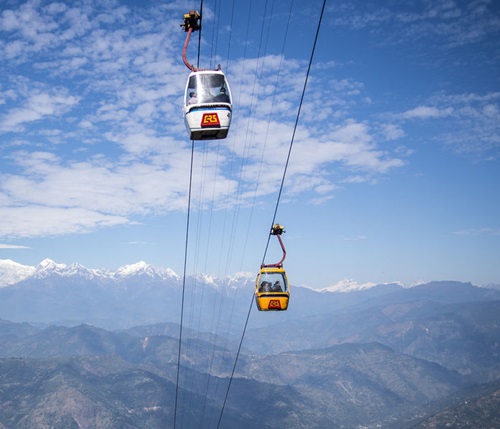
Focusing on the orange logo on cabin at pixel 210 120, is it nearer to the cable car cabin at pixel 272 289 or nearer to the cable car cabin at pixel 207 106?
the cable car cabin at pixel 207 106

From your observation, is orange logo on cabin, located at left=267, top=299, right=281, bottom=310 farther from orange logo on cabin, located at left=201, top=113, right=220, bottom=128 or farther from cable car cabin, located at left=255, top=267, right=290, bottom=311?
orange logo on cabin, located at left=201, top=113, right=220, bottom=128

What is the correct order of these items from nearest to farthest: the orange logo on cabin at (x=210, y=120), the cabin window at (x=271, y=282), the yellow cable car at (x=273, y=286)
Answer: the orange logo on cabin at (x=210, y=120), the yellow cable car at (x=273, y=286), the cabin window at (x=271, y=282)

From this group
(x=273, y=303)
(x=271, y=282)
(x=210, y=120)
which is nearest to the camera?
(x=210, y=120)

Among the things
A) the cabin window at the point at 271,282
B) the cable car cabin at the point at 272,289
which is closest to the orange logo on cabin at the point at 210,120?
the cable car cabin at the point at 272,289

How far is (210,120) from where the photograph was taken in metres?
20.7

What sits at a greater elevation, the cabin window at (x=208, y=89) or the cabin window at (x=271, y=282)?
the cabin window at (x=208, y=89)

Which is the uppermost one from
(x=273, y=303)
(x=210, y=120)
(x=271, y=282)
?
(x=210, y=120)

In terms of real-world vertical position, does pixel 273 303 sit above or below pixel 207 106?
below

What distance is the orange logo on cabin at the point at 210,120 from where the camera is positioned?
20.6 metres

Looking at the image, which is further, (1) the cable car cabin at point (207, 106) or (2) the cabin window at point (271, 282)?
(2) the cabin window at point (271, 282)

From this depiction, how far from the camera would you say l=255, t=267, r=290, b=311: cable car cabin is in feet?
114

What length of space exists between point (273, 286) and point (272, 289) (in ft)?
1.07

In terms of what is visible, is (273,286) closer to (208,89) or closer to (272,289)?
(272,289)

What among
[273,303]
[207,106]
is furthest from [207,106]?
[273,303]
